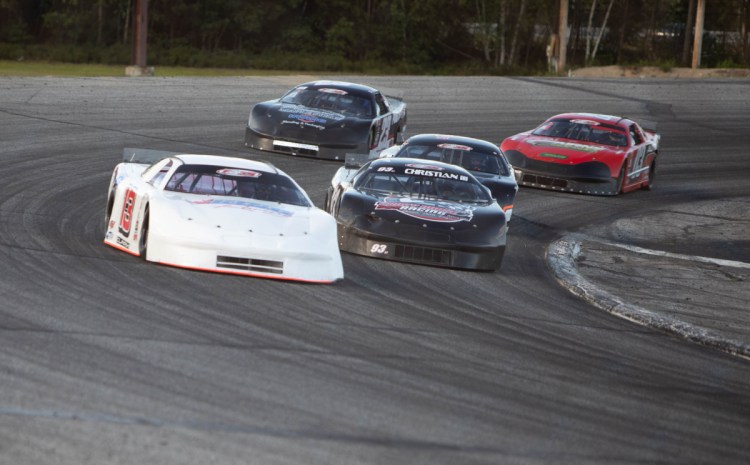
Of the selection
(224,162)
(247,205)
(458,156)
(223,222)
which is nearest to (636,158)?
(458,156)

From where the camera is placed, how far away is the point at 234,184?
41.8 ft

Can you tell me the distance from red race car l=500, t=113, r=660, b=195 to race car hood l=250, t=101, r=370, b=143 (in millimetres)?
2593

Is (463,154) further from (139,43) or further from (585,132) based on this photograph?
(139,43)

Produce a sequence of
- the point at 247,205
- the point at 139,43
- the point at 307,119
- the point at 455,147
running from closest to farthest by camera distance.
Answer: the point at 247,205
the point at 455,147
the point at 307,119
the point at 139,43

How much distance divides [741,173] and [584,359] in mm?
18704

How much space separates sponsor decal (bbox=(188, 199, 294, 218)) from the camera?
1205 centimetres

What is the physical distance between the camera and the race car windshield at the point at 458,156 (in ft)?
60.0

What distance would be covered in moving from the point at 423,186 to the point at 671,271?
2945mm

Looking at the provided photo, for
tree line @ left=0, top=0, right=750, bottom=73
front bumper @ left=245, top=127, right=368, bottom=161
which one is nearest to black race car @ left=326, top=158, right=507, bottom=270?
front bumper @ left=245, top=127, right=368, bottom=161

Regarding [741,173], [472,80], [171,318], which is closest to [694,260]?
[171,318]

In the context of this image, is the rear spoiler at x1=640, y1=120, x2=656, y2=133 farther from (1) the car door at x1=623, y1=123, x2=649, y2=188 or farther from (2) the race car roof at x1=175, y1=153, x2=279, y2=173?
(2) the race car roof at x1=175, y1=153, x2=279, y2=173

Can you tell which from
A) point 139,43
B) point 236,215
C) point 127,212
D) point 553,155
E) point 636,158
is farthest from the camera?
point 139,43

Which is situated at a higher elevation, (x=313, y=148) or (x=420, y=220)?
(x=420, y=220)

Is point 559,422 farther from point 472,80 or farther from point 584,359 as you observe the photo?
point 472,80
